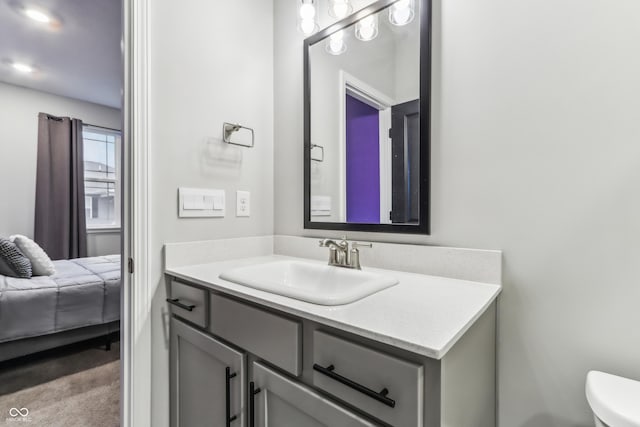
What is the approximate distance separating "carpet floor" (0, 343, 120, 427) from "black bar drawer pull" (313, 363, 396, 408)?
1.57 meters

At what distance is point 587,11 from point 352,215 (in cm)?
97

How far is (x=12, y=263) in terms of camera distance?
7.22 feet

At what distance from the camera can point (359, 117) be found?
1289mm

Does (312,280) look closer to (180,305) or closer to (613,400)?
(180,305)

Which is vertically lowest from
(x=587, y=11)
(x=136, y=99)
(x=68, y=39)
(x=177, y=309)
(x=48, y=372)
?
(x=48, y=372)

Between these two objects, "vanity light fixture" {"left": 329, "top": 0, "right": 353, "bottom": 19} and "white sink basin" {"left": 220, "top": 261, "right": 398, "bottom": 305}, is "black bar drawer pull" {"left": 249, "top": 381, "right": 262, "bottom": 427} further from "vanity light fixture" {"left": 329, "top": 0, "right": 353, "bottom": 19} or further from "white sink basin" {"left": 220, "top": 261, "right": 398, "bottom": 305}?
"vanity light fixture" {"left": 329, "top": 0, "right": 353, "bottom": 19}

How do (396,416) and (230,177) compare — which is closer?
(396,416)

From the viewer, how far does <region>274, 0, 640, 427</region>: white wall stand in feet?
2.48

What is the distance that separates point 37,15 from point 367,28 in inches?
99.6

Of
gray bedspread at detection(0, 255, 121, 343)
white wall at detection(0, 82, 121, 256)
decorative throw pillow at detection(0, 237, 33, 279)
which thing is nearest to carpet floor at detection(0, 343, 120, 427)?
gray bedspread at detection(0, 255, 121, 343)

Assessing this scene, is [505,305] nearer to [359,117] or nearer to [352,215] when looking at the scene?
[352,215]

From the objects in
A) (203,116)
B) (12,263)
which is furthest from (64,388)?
(203,116)

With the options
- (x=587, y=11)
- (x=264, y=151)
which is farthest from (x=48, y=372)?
(x=587, y=11)

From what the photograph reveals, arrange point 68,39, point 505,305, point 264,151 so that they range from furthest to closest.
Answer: point 68,39 → point 264,151 → point 505,305
